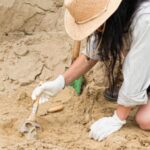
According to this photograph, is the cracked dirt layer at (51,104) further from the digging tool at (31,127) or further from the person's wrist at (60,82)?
the person's wrist at (60,82)

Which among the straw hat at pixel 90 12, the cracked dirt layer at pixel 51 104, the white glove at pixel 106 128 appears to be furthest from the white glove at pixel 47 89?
the straw hat at pixel 90 12

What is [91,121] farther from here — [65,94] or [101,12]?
→ [101,12]

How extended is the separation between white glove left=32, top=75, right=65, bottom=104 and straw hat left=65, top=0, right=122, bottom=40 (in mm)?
405

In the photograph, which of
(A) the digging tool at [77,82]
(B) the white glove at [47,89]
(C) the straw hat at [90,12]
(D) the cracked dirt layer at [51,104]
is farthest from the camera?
(A) the digging tool at [77,82]

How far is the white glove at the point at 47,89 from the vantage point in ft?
7.88

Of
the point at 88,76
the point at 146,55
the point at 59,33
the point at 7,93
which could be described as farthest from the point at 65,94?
the point at 146,55

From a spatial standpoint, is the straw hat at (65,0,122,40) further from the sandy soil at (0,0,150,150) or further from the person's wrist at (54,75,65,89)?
the sandy soil at (0,0,150,150)

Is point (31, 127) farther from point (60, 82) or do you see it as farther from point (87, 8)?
point (87, 8)

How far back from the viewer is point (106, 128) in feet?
7.56

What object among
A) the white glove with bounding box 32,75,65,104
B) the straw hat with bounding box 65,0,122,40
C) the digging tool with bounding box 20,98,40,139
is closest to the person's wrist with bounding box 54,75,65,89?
the white glove with bounding box 32,75,65,104

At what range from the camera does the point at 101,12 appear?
6.66 ft

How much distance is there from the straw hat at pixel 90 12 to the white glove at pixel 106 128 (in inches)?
19.3

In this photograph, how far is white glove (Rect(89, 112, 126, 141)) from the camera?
2.29 meters

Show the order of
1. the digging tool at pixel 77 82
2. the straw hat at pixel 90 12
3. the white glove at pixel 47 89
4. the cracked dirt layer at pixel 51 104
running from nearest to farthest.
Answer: the straw hat at pixel 90 12, the cracked dirt layer at pixel 51 104, the white glove at pixel 47 89, the digging tool at pixel 77 82
